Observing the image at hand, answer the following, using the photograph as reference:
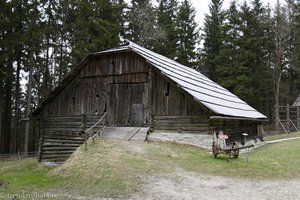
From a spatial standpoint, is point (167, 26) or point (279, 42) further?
point (167, 26)

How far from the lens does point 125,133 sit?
17.8 m

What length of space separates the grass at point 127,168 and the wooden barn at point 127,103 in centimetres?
223

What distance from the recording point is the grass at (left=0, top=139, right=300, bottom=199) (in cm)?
1066

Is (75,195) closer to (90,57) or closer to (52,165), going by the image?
(52,165)

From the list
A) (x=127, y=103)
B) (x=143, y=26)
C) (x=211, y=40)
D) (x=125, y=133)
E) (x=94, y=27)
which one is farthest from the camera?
(x=211, y=40)

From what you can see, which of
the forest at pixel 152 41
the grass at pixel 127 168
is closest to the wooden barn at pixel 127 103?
the grass at pixel 127 168

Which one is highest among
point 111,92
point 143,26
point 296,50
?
point 143,26

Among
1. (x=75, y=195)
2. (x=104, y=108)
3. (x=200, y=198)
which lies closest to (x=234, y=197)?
(x=200, y=198)

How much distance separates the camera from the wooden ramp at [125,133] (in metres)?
17.3

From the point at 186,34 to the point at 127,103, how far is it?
974 inches

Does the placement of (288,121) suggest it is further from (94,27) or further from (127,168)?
(127,168)

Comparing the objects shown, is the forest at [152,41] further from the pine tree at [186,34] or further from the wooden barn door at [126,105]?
the wooden barn door at [126,105]

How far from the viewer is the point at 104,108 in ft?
66.5

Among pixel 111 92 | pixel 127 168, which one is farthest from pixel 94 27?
pixel 127 168
